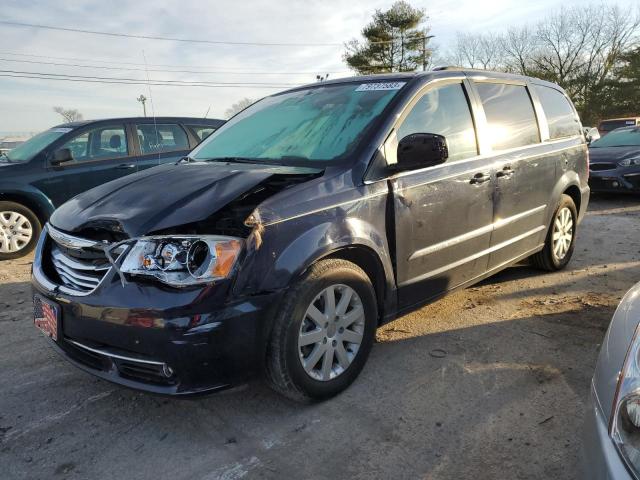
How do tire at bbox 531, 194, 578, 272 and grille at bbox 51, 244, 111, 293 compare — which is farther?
tire at bbox 531, 194, 578, 272

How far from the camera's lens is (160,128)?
23.2ft

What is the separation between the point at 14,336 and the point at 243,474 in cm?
244

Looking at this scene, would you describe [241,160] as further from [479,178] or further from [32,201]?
[32,201]

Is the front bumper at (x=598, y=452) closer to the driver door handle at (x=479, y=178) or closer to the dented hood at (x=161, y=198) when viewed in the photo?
the dented hood at (x=161, y=198)

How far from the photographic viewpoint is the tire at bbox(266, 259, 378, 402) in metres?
2.41

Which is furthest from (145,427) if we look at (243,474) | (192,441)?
(243,474)

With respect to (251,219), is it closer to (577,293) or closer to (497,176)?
(497,176)

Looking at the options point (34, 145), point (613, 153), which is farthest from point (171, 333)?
point (613, 153)

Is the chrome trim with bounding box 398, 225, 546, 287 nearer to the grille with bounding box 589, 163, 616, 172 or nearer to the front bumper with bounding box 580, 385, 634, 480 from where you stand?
the front bumper with bounding box 580, 385, 634, 480

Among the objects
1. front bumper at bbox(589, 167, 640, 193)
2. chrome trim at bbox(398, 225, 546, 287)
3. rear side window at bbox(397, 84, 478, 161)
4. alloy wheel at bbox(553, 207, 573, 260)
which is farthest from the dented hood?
front bumper at bbox(589, 167, 640, 193)

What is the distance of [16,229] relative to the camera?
6.11 m

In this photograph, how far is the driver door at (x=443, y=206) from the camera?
3.03 meters

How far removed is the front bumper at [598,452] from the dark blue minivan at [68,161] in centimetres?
570

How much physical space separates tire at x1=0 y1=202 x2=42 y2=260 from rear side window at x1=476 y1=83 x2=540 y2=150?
5.41 meters
